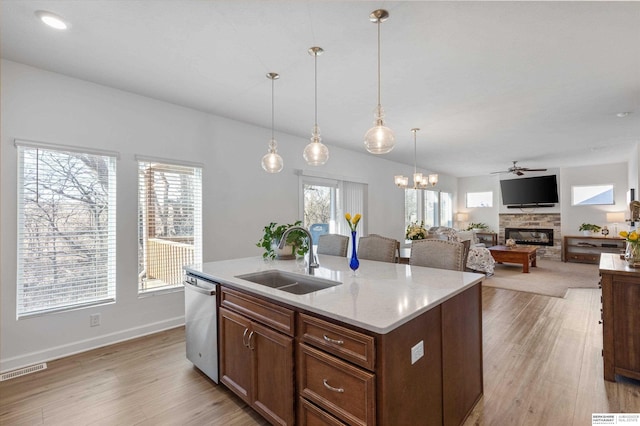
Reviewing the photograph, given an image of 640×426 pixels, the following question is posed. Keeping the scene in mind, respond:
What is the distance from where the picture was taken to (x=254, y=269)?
2.47m

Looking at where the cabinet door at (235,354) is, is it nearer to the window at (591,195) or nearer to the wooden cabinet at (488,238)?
the wooden cabinet at (488,238)

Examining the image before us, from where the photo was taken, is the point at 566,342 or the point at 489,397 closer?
the point at 489,397

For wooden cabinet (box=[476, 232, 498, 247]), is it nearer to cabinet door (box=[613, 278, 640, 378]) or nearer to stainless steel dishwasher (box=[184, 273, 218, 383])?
cabinet door (box=[613, 278, 640, 378])

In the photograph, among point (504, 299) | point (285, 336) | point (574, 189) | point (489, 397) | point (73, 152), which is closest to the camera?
point (285, 336)

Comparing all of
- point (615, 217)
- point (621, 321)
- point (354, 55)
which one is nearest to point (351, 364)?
point (354, 55)

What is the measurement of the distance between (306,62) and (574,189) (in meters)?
9.18

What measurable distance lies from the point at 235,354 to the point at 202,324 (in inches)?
19.1

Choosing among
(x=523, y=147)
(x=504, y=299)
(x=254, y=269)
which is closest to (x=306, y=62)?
(x=254, y=269)

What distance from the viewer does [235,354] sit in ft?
6.73

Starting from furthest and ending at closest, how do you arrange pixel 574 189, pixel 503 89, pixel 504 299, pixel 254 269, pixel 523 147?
1. pixel 574 189
2. pixel 523 147
3. pixel 504 299
4. pixel 503 89
5. pixel 254 269

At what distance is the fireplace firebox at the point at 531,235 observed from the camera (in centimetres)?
860

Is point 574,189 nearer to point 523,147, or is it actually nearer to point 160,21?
point 523,147

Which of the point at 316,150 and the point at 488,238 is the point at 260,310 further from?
the point at 488,238

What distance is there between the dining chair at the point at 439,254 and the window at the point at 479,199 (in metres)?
8.60
